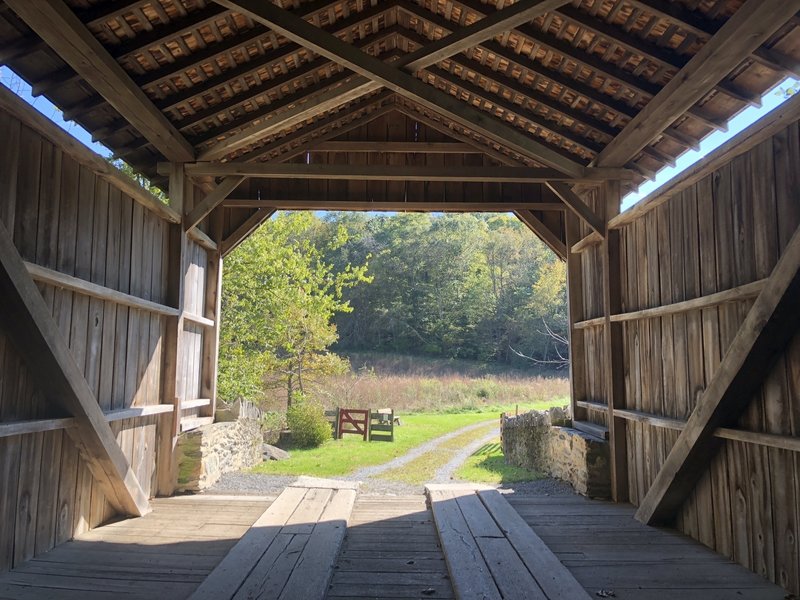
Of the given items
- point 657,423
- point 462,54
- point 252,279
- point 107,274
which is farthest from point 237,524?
point 252,279

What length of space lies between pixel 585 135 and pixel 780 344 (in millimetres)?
3626

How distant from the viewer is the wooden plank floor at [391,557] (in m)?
3.54

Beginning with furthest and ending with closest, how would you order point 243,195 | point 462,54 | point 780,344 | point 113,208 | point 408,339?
point 408,339 → point 243,195 → point 462,54 → point 113,208 → point 780,344

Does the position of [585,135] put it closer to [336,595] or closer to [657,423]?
[657,423]

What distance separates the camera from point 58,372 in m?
3.99

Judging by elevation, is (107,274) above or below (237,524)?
above

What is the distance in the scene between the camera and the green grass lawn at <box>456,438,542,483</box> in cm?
997

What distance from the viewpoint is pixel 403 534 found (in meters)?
4.75

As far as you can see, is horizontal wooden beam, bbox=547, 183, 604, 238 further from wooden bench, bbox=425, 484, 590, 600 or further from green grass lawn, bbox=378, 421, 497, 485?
green grass lawn, bbox=378, 421, 497, 485

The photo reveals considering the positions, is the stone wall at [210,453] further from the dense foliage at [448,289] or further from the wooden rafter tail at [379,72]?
the dense foliage at [448,289]

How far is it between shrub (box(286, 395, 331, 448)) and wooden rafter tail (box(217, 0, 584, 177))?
32.3 feet

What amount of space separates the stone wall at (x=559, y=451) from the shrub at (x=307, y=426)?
4762mm

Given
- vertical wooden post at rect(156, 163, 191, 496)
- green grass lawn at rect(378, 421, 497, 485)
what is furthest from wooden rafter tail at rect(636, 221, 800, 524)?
green grass lawn at rect(378, 421, 497, 485)

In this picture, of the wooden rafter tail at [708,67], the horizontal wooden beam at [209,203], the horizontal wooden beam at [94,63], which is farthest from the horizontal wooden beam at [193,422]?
the wooden rafter tail at [708,67]
